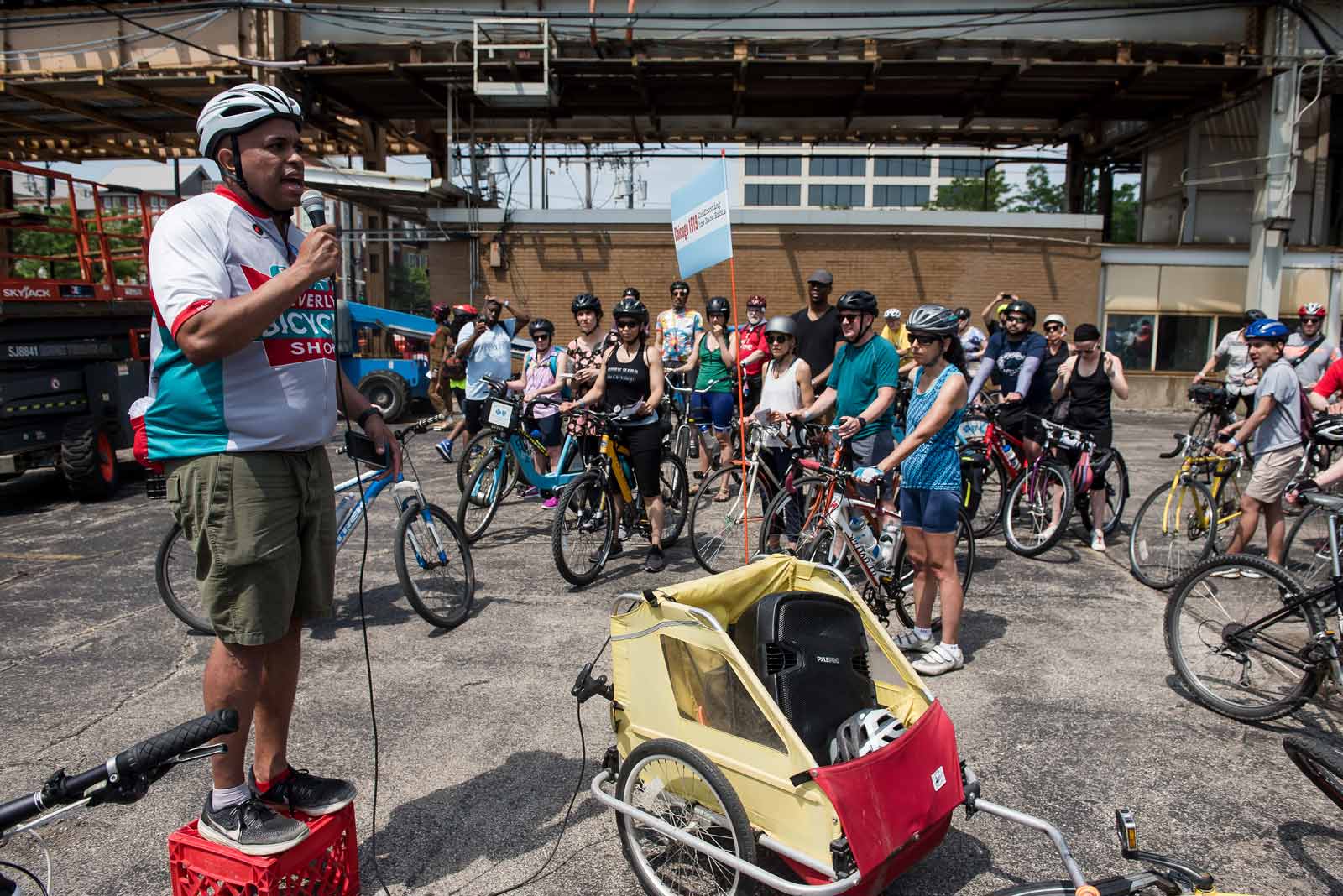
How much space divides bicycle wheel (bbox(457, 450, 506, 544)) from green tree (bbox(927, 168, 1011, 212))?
49037 mm

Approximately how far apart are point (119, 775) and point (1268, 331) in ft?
22.1

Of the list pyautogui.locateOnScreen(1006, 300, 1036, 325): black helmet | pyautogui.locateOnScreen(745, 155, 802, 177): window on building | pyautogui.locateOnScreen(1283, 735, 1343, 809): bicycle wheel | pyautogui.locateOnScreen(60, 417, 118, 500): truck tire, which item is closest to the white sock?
pyautogui.locateOnScreen(1283, 735, 1343, 809): bicycle wheel

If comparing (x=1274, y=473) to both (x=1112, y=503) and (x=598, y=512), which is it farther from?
(x=598, y=512)

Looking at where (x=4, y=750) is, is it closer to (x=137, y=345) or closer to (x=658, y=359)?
(x=658, y=359)

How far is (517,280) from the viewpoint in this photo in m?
18.9

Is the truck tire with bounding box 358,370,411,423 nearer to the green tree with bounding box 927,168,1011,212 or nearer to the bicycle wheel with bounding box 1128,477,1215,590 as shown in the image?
the bicycle wheel with bounding box 1128,477,1215,590

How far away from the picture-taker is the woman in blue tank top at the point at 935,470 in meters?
4.64

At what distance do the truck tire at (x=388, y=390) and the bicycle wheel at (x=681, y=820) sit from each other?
497 inches

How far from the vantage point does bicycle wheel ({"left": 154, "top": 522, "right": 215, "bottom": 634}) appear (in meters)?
5.25

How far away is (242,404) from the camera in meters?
2.42

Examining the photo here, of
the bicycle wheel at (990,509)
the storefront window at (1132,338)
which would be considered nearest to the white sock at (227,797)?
the bicycle wheel at (990,509)

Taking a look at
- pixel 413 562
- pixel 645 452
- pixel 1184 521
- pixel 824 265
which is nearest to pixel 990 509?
pixel 1184 521

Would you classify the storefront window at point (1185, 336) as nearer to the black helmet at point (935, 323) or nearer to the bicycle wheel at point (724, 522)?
the bicycle wheel at point (724, 522)

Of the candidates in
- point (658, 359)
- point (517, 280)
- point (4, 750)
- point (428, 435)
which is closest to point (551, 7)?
point (517, 280)
